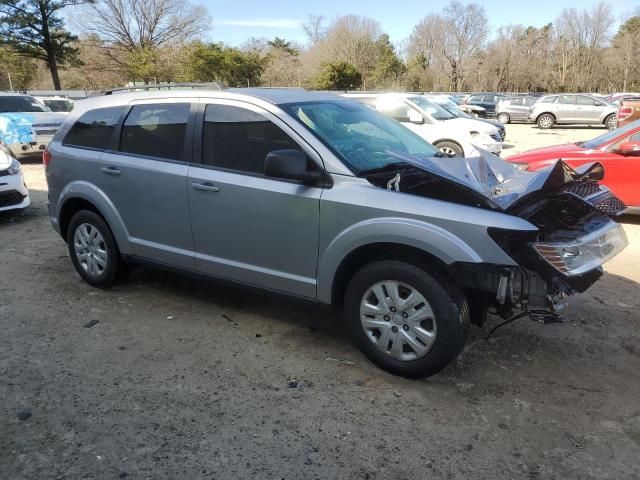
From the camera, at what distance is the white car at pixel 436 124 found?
441 inches

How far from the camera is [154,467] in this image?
8.62 feet

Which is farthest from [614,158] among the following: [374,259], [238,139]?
[238,139]

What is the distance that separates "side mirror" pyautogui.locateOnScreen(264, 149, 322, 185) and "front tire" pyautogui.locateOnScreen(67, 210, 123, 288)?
80.8 inches

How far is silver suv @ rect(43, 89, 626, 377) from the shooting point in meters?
3.07

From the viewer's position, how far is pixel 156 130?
14.2 ft

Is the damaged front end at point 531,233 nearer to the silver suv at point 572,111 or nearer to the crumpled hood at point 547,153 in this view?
the crumpled hood at point 547,153

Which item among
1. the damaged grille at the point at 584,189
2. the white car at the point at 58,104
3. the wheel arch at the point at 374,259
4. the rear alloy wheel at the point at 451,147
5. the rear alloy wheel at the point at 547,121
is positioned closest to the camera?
the wheel arch at the point at 374,259

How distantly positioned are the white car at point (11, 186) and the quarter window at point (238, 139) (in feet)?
15.4

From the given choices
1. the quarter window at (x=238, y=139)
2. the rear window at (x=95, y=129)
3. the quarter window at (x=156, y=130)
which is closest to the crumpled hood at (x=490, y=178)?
the quarter window at (x=238, y=139)

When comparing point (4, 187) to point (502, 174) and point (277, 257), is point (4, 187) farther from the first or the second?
point (502, 174)

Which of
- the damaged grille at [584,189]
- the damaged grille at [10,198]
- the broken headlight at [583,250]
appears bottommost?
the damaged grille at [10,198]

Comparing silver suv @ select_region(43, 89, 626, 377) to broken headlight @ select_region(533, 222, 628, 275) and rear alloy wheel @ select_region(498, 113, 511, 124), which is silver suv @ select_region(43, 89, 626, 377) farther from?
rear alloy wheel @ select_region(498, 113, 511, 124)

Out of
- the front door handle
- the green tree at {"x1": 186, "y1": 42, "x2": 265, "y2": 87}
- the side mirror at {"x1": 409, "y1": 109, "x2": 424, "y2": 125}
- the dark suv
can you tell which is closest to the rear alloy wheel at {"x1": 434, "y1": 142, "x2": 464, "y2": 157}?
the side mirror at {"x1": 409, "y1": 109, "x2": 424, "y2": 125}

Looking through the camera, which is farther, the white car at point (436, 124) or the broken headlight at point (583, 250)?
the white car at point (436, 124)
